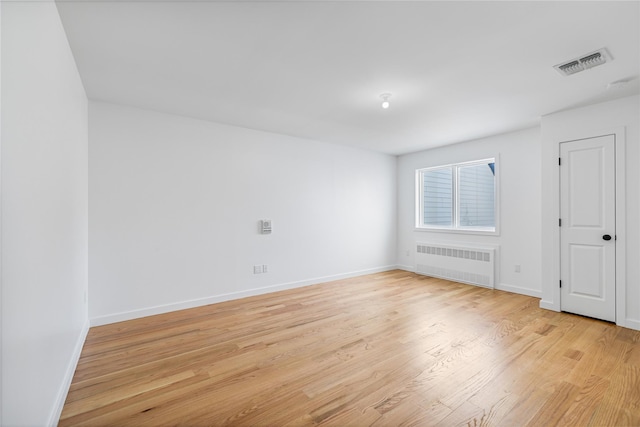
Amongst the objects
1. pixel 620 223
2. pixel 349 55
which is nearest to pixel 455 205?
pixel 620 223

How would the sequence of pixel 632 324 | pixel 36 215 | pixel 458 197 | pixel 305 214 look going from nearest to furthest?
pixel 36 215
pixel 632 324
pixel 305 214
pixel 458 197

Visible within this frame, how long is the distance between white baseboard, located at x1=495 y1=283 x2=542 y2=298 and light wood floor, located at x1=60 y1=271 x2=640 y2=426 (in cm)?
71

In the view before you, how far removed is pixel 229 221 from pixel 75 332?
6.80 ft

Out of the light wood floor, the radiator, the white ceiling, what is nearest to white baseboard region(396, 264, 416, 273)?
the radiator

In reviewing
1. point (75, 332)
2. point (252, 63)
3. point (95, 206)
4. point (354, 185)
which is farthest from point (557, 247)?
point (95, 206)

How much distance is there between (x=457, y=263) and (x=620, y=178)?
2.51 m

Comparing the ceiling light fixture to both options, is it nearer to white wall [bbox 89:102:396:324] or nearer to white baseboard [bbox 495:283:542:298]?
white wall [bbox 89:102:396:324]

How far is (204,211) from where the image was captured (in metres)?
3.87

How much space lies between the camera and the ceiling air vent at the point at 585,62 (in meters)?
2.26

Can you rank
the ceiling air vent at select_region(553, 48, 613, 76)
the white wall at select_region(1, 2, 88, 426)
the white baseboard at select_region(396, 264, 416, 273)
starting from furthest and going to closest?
the white baseboard at select_region(396, 264, 416, 273), the ceiling air vent at select_region(553, 48, 613, 76), the white wall at select_region(1, 2, 88, 426)

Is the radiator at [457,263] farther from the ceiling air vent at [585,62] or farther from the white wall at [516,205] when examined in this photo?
the ceiling air vent at [585,62]

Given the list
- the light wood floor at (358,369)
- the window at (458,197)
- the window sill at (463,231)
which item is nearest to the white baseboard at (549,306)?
the light wood floor at (358,369)

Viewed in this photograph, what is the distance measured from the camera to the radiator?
472cm

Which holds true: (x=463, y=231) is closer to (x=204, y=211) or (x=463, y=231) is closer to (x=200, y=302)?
(x=204, y=211)
